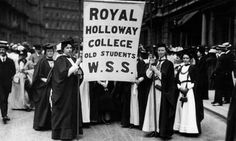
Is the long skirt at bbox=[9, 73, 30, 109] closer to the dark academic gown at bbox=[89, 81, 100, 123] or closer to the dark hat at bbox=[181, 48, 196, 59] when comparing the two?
the dark academic gown at bbox=[89, 81, 100, 123]

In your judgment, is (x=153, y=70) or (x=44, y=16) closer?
(x=153, y=70)

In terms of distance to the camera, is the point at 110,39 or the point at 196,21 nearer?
the point at 110,39

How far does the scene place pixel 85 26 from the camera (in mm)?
6301

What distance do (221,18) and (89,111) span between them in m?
13.6

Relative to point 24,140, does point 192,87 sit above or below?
above

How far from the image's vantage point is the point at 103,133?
7562mm

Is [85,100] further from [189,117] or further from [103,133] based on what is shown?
[189,117]

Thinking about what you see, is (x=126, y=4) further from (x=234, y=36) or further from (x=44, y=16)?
(x=44, y=16)

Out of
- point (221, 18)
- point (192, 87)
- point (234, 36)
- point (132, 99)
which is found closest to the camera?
point (192, 87)

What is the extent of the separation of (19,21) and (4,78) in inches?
2131

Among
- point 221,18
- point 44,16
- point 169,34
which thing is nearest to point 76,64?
point 221,18

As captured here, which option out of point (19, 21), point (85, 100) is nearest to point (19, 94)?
point (85, 100)

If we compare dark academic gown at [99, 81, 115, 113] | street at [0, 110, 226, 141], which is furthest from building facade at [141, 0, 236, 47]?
street at [0, 110, 226, 141]

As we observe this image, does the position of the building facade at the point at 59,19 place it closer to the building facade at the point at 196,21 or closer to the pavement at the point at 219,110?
the building facade at the point at 196,21
